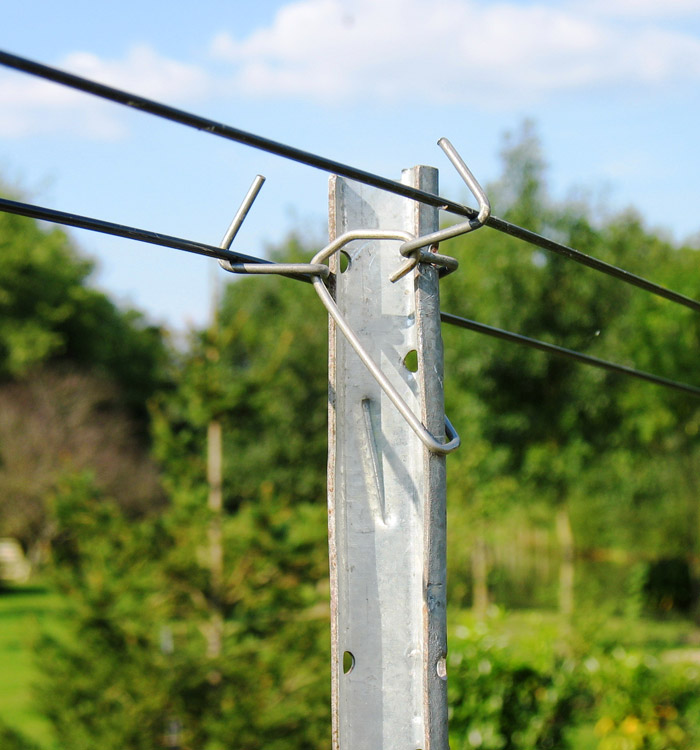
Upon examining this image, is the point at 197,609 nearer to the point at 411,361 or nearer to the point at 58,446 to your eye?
the point at 411,361

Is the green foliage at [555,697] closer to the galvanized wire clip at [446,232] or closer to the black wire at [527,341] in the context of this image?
the black wire at [527,341]

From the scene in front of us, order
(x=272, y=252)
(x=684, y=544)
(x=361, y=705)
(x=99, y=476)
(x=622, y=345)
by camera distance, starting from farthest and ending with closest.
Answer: (x=272, y=252) → (x=99, y=476) → (x=684, y=544) → (x=622, y=345) → (x=361, y=705)

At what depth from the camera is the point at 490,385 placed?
14656mm

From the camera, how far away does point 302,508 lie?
310 inches

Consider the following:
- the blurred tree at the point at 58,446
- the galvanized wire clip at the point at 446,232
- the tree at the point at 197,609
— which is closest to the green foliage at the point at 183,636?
the tree at the point at 197,609

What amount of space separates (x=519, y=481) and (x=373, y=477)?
1461cm

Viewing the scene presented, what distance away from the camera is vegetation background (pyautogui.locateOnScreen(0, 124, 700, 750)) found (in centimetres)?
631

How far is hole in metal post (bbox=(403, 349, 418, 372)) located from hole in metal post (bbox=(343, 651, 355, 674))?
16.3 inches

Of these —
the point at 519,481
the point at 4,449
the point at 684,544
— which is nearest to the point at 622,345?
the point at 519,481

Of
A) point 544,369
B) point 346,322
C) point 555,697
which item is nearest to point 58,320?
point 544,369

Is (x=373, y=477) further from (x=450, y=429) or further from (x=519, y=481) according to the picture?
(x=519, y=481)

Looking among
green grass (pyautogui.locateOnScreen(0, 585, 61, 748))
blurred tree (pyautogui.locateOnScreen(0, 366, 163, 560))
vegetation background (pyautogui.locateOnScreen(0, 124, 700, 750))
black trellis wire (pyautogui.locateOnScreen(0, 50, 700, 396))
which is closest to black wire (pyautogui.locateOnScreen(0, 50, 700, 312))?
black trellis wire (pyautogui.locateOnScreen(0, 50, 700, 396))

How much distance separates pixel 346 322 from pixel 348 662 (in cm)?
48

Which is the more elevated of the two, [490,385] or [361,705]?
[490,385]
